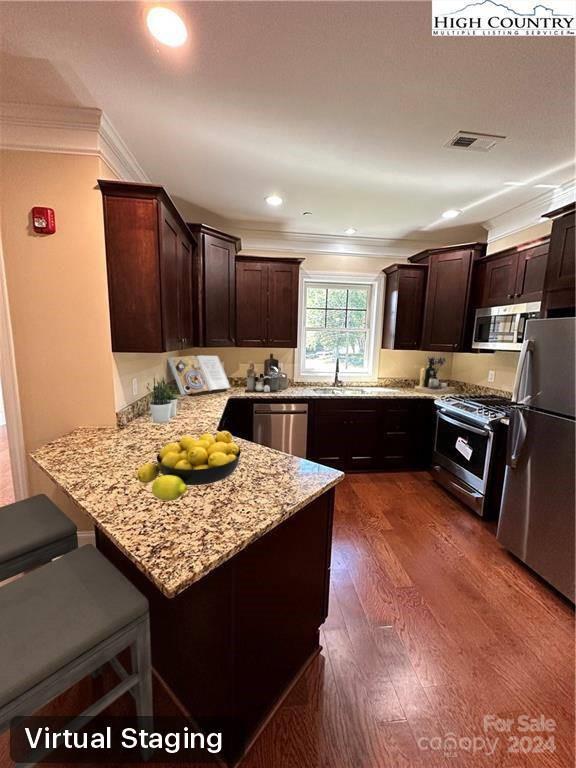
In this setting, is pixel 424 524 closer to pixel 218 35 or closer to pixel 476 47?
pixel 476 47

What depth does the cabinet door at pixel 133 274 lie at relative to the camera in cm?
189

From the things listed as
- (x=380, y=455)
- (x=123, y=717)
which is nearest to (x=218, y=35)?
(x=123, y=717)

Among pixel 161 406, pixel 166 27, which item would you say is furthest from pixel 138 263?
pixel 166 27

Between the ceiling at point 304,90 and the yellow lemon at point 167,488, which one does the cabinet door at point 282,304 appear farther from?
the yellow lemon at point 167,488

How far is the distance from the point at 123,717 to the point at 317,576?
934mm

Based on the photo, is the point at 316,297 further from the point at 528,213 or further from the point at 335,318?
the point at 528,213

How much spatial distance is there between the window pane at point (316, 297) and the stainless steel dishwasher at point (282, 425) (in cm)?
140

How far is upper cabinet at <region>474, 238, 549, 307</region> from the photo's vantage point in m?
2.63

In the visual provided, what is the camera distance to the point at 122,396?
84.8 inches

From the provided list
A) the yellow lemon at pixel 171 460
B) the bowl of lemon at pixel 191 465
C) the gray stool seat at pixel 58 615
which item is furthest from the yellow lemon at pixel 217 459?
the gray stool seat at pixel 58 615

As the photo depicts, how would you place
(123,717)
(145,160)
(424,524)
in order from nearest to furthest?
(123,717)
(145,160)
(424,524)

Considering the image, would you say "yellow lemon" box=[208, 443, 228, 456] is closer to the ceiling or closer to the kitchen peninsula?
the kitchen peninsula

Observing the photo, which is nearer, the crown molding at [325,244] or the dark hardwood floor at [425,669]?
the dark hardwood floor at [425,669]

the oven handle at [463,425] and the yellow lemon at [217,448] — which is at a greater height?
the yellow lemon at [217,448]
